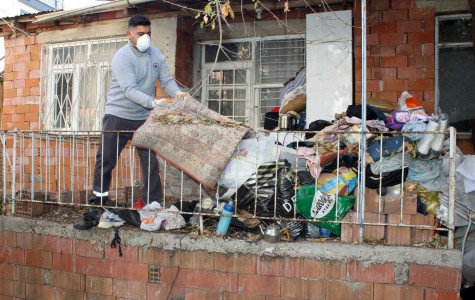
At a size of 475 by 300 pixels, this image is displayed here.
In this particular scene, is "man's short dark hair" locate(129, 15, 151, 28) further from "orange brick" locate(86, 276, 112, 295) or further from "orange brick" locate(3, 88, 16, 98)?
"orange brick" locate(3, 88, 16, 98)

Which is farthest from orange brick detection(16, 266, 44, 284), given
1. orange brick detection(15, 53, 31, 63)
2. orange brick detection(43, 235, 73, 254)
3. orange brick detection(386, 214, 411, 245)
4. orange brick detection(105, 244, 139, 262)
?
orange brick detection(15, 53, 31, 63)

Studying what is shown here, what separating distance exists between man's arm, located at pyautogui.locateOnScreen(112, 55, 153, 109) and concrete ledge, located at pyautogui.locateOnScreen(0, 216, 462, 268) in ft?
3.87

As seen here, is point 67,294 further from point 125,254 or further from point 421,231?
point 421,231

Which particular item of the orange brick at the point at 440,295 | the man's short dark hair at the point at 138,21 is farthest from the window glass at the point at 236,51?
the orange brick at the point at 440,295

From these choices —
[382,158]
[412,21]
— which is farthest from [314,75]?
[382,158]

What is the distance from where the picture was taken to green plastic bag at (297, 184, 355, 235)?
3375mm

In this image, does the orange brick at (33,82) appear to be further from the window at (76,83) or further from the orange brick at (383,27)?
the orange brick at (383,27)

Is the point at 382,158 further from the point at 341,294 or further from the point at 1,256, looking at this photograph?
the point at 1,256

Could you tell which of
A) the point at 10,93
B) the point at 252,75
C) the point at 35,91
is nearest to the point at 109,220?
the point at 252,75

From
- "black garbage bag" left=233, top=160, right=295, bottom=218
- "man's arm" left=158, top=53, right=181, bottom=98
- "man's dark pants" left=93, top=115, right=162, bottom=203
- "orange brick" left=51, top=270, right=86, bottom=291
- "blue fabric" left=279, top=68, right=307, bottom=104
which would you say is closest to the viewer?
"black garbage bag" left=233, top=160, right=295, bottom=218

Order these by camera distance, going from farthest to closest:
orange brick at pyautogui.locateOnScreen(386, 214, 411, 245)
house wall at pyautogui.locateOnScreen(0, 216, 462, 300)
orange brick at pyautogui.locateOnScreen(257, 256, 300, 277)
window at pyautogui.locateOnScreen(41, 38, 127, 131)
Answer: window at pyautogui.locateOnScreen(41, 38, 127, 131), orange brick at pyautogui.locateOnScreen(257, 256, 300, 277), orange brick at pyautogui.locateOnScreen(386, 214, 411, 245), house wall at pyautogui.locateOnScreen(0, 216, 462, 300)

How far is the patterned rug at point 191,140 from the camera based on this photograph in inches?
138

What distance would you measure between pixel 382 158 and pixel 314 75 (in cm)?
288

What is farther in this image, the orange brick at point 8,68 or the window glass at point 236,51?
the orange brick at point 8,68
